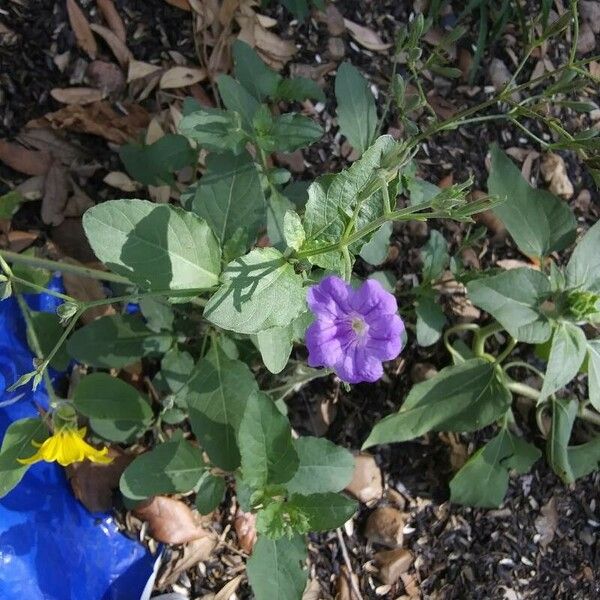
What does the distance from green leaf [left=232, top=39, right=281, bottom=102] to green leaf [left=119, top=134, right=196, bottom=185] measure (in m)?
0.23

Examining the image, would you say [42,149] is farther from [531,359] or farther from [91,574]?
[531,359]

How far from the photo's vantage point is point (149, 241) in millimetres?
1612

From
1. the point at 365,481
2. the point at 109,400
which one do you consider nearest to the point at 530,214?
the point at 365,481

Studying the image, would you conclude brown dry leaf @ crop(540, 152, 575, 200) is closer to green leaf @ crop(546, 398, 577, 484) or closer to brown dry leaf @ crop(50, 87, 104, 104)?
green leaf @ crop(546, 398, 577, 484)

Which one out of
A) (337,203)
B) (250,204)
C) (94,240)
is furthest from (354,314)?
(94,240)

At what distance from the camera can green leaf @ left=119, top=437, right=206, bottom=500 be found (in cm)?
201

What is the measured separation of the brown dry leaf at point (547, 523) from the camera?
261cm

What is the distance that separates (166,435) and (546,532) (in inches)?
51.7

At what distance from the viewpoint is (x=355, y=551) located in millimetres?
2496

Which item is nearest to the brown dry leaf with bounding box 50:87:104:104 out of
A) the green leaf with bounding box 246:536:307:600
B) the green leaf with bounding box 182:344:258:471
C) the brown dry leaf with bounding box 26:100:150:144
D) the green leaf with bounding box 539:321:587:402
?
the brown dry leaf with bounding box 26:100:150:144

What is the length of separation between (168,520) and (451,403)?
916 millimetres

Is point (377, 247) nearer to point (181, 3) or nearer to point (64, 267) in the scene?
point (64, 267)

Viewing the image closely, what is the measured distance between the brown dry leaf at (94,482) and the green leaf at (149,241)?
0.91 m

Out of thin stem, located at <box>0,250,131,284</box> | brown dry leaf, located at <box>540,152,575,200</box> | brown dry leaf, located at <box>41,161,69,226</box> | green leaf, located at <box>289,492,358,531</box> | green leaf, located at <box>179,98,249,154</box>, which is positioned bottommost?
green leaf, located at <box>289,492,358,531</box>
